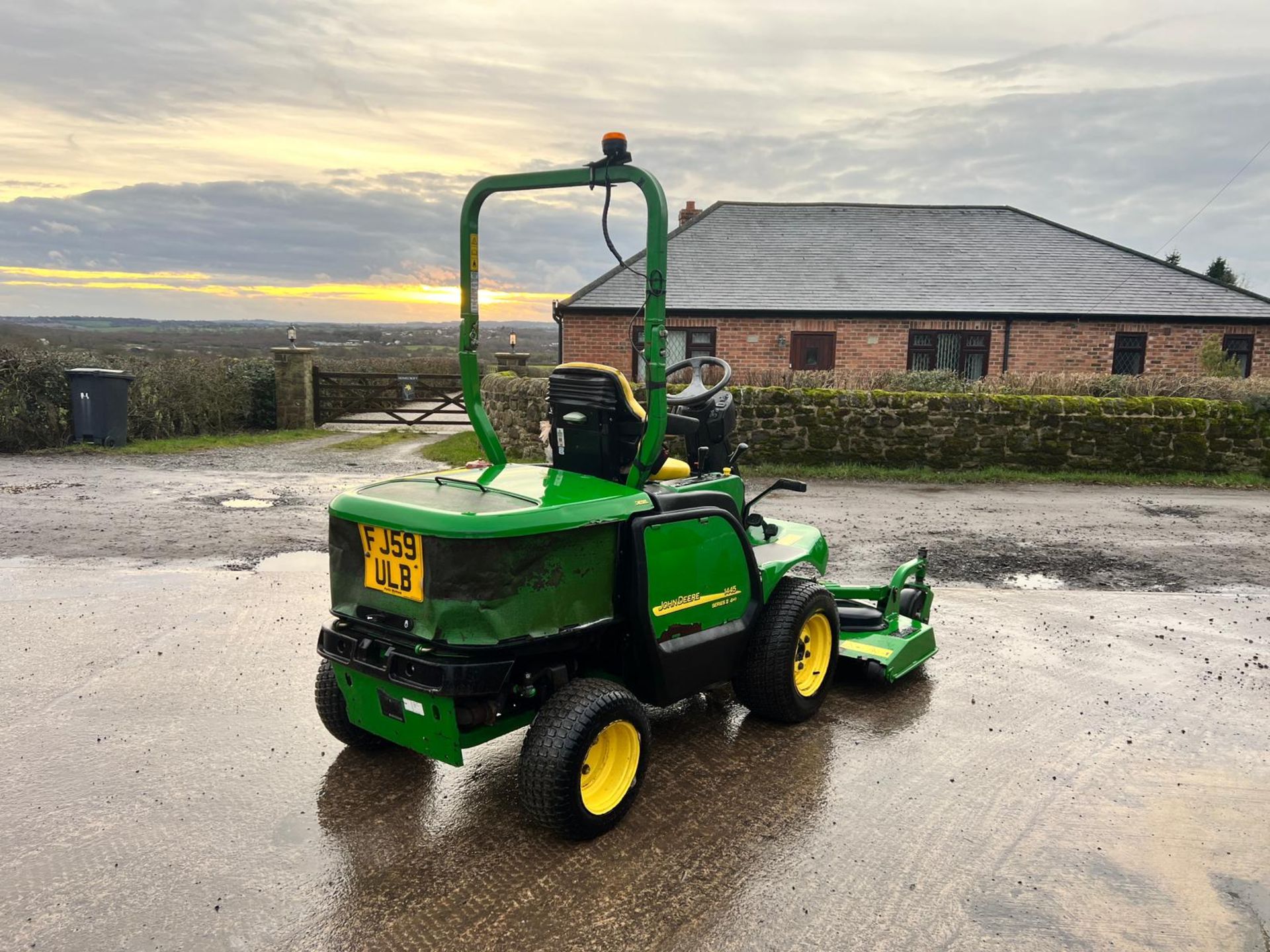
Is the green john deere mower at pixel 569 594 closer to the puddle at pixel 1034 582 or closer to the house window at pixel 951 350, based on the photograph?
the puddle at pixel 1034 582

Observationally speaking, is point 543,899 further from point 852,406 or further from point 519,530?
point 852,406

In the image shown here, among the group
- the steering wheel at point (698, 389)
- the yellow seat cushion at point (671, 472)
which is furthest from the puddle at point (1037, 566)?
the yellow seat cushion at point (671, 472)

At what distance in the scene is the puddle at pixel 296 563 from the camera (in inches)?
293

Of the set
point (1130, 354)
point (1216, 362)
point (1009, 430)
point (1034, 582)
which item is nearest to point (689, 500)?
point (1034, 582)

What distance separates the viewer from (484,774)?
4.07 meters

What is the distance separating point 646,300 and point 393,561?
1.41 meters

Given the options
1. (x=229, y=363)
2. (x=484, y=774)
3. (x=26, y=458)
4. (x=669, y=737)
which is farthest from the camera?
(x=229, y=363)

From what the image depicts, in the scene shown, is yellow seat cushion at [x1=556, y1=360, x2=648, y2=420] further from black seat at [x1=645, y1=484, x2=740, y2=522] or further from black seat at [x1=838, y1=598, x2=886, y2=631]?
black seat at [x1=838, y1=598, x2=886, y2=631]

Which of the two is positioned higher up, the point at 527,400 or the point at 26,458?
the point at 527,400

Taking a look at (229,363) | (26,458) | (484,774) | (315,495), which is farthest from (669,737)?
(229,363)

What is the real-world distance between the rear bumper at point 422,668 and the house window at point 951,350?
1870 cm

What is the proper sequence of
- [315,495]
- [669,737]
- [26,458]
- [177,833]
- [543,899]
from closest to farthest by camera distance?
1. [543,899]
2. [177,833]
3. [669,737]
4. [315,495]
5. [26,458]

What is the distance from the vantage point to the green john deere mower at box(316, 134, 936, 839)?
3.35 metres

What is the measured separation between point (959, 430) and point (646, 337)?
10.5 metres
